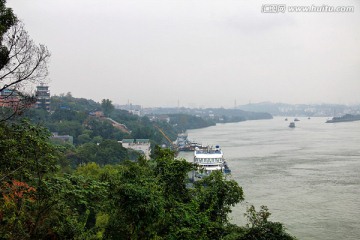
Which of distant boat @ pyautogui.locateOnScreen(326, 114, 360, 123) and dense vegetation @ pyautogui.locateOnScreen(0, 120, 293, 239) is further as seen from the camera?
distant boat @ pyautogui.locateOnScreen(326, 114, 360, 123)

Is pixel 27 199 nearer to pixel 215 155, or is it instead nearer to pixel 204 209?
pixel 204 209

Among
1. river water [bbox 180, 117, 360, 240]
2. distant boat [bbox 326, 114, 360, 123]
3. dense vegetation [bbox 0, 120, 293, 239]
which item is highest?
distant boat [bbox 326, 114, 360, 123]

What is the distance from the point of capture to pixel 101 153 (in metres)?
15.6

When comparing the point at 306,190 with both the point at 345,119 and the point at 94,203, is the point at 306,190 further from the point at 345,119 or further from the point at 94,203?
the point at 345,119

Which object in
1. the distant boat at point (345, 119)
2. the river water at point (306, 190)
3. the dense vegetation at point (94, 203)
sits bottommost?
the river water at point (306, 190)

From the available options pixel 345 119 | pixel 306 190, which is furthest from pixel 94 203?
pixel 345 119

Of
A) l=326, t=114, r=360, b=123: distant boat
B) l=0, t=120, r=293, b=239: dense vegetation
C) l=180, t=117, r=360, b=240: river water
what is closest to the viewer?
l=0, t=120, r=293, b=239: dense vegetation

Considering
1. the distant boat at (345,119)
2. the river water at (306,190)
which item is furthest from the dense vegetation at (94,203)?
the distant boat at (345,119)

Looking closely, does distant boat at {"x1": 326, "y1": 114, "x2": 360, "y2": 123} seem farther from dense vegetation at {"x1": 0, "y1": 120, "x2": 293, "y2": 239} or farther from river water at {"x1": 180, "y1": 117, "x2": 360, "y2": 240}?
dense vegetation at {"x1": 0, "y1": 120, "x2": 293, "y2": 239}

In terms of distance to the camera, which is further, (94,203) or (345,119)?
(345,119)

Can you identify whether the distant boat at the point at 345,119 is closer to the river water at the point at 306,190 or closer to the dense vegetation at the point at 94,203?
the river water at the point at 306,190

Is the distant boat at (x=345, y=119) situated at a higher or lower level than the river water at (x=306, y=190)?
higher

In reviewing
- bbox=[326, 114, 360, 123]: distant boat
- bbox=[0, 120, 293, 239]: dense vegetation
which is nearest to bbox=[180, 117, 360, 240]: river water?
bbox=[0, 120, 293, 239]: dense vegetation

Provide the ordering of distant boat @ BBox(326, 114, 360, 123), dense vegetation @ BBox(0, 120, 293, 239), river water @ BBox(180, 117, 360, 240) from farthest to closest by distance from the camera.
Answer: distant boat @ BBox(326, 114, 360, 123), river water @ BBox(180, 117, 360, 240), dense vegetation @ BBox(0, 120, 293, 239)
